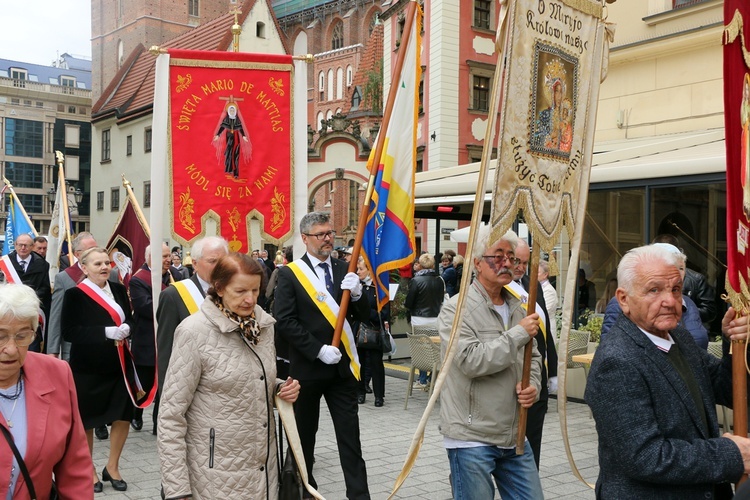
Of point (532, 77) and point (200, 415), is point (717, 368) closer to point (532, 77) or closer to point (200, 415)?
point (532, 77)

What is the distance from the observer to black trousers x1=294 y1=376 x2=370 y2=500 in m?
5.59

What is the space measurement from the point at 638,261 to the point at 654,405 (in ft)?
1.79

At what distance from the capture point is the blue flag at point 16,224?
1435 centimetres

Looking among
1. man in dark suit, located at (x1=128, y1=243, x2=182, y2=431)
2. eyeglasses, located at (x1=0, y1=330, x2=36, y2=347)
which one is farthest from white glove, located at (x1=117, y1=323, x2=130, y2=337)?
eyeglasses, located at (x1=0, y1=330, x2=36, y2=347)

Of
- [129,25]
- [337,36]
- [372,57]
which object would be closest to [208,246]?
[372,57]

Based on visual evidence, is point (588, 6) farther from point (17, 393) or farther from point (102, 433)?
point (102, 433)

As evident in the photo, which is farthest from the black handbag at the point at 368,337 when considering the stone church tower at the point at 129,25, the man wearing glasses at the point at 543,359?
the stone church tower at the point at 129,25

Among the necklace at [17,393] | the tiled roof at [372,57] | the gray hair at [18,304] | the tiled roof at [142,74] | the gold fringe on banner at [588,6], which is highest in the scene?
the tiled roof at [372,57]

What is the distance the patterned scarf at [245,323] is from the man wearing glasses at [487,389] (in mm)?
948

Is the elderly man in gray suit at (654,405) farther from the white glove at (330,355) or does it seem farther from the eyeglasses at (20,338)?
the white glove at (330,355)

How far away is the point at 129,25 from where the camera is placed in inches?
2260

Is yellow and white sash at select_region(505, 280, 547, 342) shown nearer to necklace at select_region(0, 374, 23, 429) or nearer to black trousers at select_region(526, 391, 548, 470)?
black trousers at select_region(526, 391, 548, 470)

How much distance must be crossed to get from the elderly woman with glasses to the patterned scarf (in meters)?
0.88

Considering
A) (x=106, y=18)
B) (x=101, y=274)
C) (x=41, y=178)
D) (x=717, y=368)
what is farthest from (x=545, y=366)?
(x=41, y=178)
